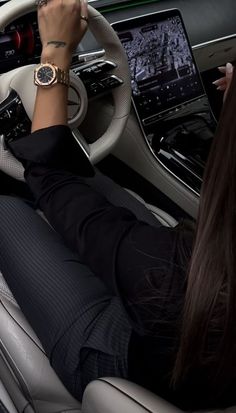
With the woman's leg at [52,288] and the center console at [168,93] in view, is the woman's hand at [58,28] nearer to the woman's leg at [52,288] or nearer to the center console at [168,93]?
the woman's leg at [52,288]

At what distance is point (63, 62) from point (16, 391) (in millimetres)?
506

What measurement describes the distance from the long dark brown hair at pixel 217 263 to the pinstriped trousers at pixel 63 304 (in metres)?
0.15

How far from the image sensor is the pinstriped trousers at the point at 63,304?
2.41 ft

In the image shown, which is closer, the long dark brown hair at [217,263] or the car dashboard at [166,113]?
the long dark brown hair at [217,263]

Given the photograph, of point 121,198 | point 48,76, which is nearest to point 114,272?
point 48,76

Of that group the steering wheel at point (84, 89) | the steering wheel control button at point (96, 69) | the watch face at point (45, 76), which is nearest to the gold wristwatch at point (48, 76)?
the watch face at point (45, 76)

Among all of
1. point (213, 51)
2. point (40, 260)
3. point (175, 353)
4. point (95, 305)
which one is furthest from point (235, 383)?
point (213, 51)

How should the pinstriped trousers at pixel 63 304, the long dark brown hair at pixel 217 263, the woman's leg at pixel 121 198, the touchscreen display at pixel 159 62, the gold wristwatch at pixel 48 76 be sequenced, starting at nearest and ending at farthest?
1. the long dark brown hair at pixel 217 263
2. the pinstriped trousers at pixel 63 304
3. the gold wristwatch at pixel 48 76
4. the woman's leg at pixel 121 198
5. the touchscreen display at pixel 159 62

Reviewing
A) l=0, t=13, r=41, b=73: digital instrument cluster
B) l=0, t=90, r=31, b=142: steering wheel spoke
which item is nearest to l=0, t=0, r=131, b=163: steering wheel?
l=0, t=90, r=31, b=142: steering wheel spoke

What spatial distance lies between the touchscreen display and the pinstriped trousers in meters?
0.58

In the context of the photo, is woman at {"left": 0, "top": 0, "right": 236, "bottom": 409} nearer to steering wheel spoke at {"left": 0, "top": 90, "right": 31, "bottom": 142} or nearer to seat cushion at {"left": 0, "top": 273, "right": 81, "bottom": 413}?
seat cushion at {"left": 0, "top": 273, "right": 81, "bottom": 413}

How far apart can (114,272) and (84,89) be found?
549 millimetres

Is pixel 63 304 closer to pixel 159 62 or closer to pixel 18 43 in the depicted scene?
pixel 18 43

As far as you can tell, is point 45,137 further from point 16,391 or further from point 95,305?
point 16,391
